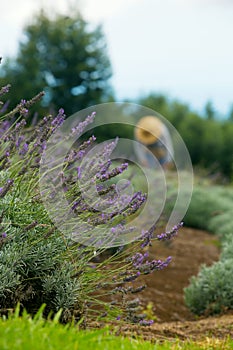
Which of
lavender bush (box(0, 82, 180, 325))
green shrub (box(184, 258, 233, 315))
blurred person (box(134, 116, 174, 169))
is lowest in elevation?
lavender bush (box(0, 82, 180, 325))

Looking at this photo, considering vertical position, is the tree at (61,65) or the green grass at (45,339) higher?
the tree at (61,65)

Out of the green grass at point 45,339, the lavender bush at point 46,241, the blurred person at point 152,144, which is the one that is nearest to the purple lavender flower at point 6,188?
the lavender bush at point 46,241

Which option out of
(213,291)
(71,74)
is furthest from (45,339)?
(71,74)

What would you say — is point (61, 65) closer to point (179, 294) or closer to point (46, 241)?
point (179, 294)

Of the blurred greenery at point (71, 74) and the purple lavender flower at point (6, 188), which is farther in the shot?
the blurred greenery at point (71, 74)

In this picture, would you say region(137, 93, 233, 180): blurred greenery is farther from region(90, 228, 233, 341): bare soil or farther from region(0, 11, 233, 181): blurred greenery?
region(90, 228, 233, 341): bare soil

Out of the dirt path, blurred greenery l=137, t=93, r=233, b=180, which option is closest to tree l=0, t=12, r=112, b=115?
blurred greenery l=137, t=93, r=233, b=180

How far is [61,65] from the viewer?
2527cm

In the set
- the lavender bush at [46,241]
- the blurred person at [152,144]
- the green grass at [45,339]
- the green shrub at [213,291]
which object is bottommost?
the green grass at [45,339]

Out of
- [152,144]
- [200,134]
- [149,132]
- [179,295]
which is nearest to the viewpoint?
[179,295]

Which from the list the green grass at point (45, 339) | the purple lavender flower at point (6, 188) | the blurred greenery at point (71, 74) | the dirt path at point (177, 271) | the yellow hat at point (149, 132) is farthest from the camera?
the blurred greenery at point (71, 74)

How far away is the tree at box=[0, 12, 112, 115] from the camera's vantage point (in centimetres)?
2405

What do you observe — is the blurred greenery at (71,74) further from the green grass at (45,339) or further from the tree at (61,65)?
the green grass at (45,339)

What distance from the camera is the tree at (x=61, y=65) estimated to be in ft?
78.9
